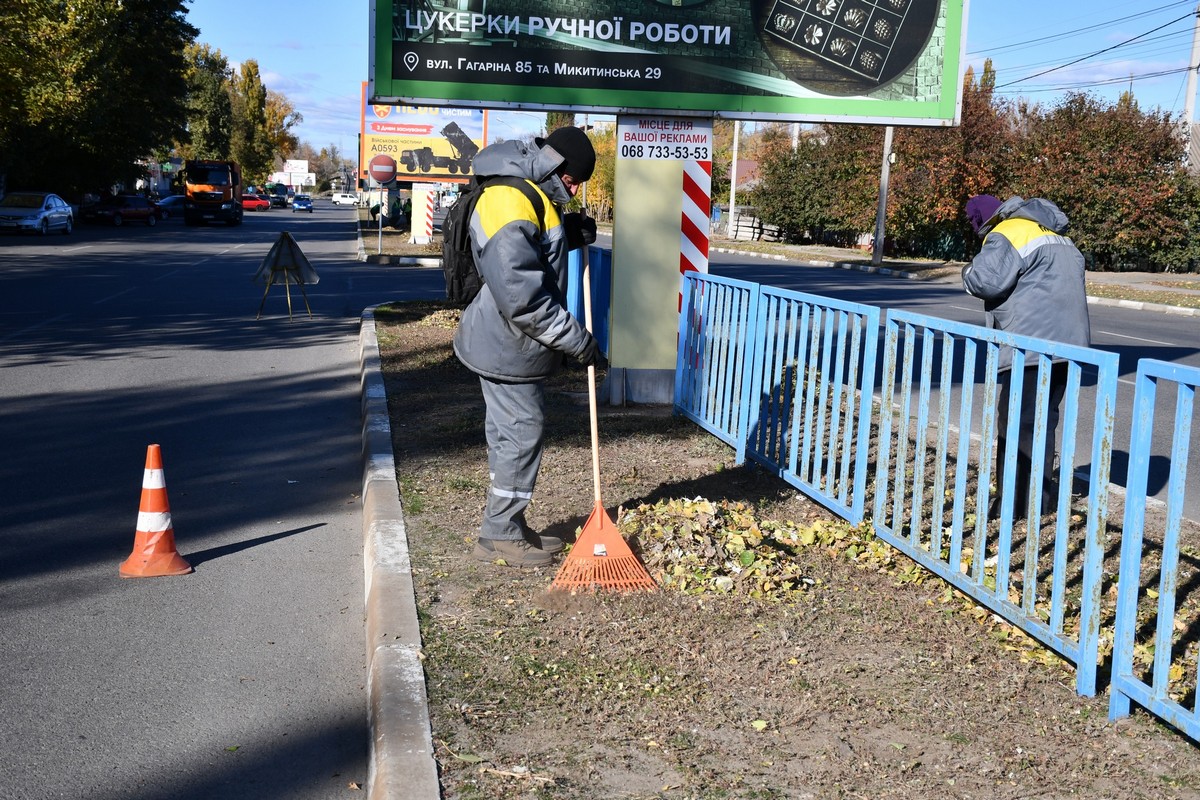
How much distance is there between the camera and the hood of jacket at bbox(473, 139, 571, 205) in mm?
4984

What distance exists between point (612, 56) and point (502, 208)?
16.3ft

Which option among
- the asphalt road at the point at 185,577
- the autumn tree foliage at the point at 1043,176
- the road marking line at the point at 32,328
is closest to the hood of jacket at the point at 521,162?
the asphalt road at the point at 185,577

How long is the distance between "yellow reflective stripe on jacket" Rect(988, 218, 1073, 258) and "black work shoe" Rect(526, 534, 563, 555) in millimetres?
2857

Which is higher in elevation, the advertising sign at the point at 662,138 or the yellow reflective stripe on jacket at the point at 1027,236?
the advertising sign at the point at 662,138

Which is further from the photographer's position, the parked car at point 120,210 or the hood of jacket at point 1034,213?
the parked car at point 120,210

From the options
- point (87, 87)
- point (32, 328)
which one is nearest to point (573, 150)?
point (32, 328)

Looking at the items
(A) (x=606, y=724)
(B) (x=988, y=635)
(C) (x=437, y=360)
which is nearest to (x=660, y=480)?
(B) (x=988, y=635)

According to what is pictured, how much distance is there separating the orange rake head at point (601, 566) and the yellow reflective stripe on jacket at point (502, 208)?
1306 millimetres

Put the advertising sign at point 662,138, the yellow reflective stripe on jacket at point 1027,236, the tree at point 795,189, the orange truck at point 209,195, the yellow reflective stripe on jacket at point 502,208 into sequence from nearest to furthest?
the yellow reflective stripe on jacket at point 502,208
the yellow reflective stripe on jacket at point 1027,236
the advertising sign at point 662,138
the tree at point 795,189
the orange truck at point 209,195

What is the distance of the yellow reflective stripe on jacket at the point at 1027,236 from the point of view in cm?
614

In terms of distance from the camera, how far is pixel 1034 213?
6246 mm

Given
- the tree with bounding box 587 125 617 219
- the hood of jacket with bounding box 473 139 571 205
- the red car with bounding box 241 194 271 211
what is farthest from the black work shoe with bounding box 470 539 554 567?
the red car with bounding box 241 194 271 211

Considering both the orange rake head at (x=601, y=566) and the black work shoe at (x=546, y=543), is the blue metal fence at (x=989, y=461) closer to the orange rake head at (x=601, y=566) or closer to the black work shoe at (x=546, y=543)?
the orange rake head at (x=601, y=566)

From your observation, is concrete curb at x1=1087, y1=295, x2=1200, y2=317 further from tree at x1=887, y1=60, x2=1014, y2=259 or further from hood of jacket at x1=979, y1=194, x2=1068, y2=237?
hood of jacket at x1=979, y1=194, x2=1068, y2=237
